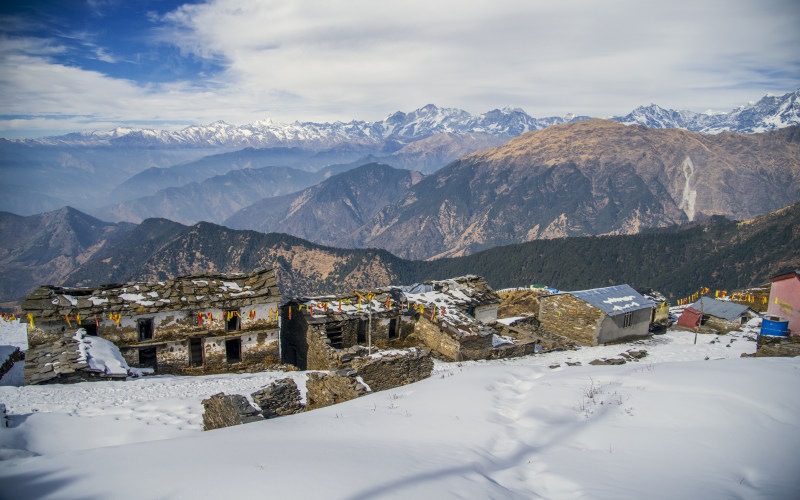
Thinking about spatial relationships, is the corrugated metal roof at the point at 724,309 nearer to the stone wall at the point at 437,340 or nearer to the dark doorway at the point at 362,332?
the stone wall at the point at 437,340

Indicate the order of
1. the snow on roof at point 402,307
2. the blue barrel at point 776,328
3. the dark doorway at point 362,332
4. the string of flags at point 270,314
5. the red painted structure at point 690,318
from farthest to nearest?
1. the red painted structure at point 690,318
2. the blue barrel at point 776,328
3. the dark doorway at point 362,332
4. the snow on roof at point 402,307
5. the string of flags at point 270,314

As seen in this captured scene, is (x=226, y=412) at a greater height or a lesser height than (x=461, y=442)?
lesser

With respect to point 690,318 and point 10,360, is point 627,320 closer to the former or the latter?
point 690,318

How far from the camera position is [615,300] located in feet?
120

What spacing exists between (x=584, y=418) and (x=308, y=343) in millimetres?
18299

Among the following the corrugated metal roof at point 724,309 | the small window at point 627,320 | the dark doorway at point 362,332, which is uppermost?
the dark doorway at point 362,332

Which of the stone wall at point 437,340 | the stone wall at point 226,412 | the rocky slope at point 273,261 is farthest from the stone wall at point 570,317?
the rocky slope at point 273,261

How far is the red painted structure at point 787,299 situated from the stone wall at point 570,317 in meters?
12.8

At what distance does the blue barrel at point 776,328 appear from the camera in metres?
29.9

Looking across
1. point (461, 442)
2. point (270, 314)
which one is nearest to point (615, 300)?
point (270, 314)

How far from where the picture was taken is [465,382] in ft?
49.6

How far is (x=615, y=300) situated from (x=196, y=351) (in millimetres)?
32418

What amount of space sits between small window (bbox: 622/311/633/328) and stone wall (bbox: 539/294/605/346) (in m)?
2.86

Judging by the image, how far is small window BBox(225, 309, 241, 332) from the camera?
994 inches
